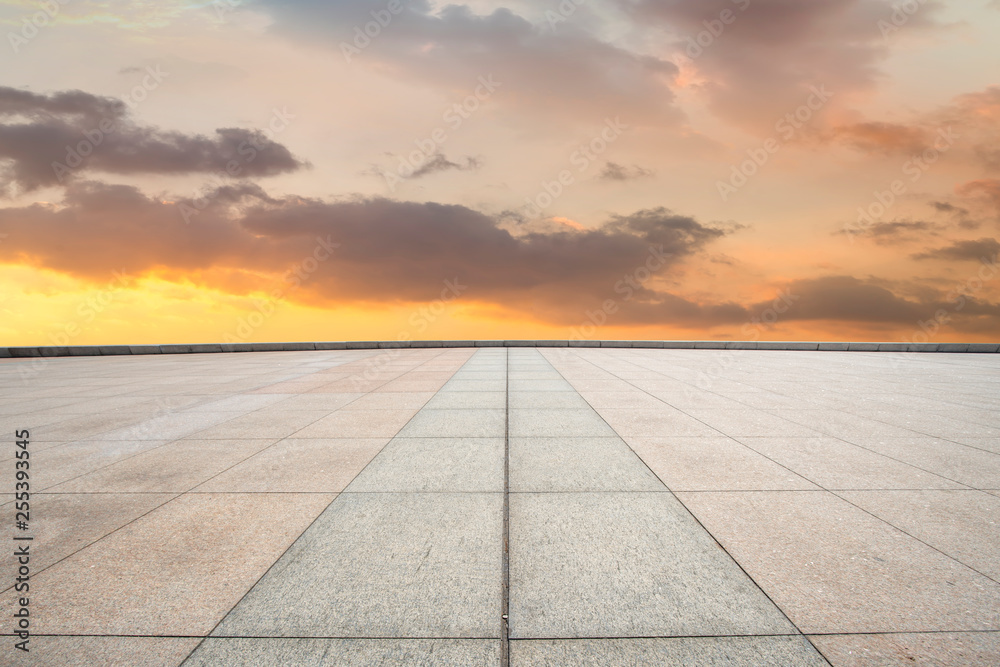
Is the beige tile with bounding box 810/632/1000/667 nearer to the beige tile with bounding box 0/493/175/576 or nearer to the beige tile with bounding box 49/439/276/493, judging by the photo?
the beige tile with bounding box 0/493/175/576

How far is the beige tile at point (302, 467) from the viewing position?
14.6ft

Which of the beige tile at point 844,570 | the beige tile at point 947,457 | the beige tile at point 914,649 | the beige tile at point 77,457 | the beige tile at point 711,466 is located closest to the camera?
the beige tile at point 914,649

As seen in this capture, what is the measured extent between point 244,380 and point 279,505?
31.9ft

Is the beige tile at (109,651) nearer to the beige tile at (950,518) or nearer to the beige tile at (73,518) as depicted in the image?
the beige tile at (73,518)

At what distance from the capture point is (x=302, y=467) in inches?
195

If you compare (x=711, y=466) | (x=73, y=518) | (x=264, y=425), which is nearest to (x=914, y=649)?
(x=711, y=466)

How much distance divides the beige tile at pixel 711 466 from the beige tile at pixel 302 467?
342cm

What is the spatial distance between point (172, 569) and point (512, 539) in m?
2.42

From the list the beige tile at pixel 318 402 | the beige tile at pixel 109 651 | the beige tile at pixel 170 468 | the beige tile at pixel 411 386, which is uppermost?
Result: the beige tile at pixel 411 386

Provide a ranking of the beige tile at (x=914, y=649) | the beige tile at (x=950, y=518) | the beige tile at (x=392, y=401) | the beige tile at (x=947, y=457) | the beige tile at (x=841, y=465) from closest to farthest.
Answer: the beige tile at (x=914, y=649) → the beige tile at (x=950, y=518) → the beige tile at (x=841, y=465) → the beige tile at (x=947, y=457) → the beige tile at (x=392, y=401)

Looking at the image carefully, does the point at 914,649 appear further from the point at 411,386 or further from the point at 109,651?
the point at 411,386

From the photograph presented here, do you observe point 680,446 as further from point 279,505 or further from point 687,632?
point 279,505

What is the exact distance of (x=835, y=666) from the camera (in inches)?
86.1

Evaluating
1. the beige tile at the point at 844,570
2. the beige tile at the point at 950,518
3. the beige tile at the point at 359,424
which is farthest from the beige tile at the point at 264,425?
the beige tile at the point at 950,518
